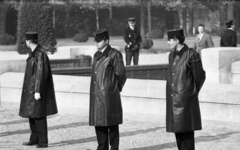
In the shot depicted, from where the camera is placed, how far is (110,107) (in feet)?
28.4

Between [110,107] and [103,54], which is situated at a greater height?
[103,54]

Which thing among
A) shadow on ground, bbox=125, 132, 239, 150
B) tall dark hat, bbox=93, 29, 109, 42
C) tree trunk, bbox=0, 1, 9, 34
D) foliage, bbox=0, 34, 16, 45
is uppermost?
tall dark hat, bbox=93, 29, 109, 42

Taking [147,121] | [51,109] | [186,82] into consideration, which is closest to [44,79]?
[51,109]

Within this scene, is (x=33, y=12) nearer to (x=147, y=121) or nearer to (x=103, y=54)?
(x=147, y=121)

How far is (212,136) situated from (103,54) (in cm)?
290

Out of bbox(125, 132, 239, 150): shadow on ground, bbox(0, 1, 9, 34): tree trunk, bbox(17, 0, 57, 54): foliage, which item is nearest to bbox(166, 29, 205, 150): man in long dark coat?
bbox(125, 132, 239, 150): shadow on ground

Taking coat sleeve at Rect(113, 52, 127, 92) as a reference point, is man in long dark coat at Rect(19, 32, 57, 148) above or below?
below

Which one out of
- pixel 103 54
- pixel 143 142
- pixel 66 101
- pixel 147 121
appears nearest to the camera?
pixel 103 54

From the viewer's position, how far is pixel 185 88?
8.05 m

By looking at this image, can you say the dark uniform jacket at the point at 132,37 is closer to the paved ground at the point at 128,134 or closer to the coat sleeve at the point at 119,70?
the paved ground at the point at 128,134

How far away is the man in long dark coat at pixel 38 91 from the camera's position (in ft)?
31.7

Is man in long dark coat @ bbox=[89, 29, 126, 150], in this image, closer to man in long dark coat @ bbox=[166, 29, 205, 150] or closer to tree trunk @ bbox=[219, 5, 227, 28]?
man in long dark coat @ bbox=[166, 29, 205, 150]

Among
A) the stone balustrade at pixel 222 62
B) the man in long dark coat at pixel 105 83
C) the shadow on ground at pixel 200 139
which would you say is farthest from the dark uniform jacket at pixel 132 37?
the man in long dark coat at pixel 105 83

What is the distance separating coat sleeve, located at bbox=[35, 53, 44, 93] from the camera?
9586 mm
